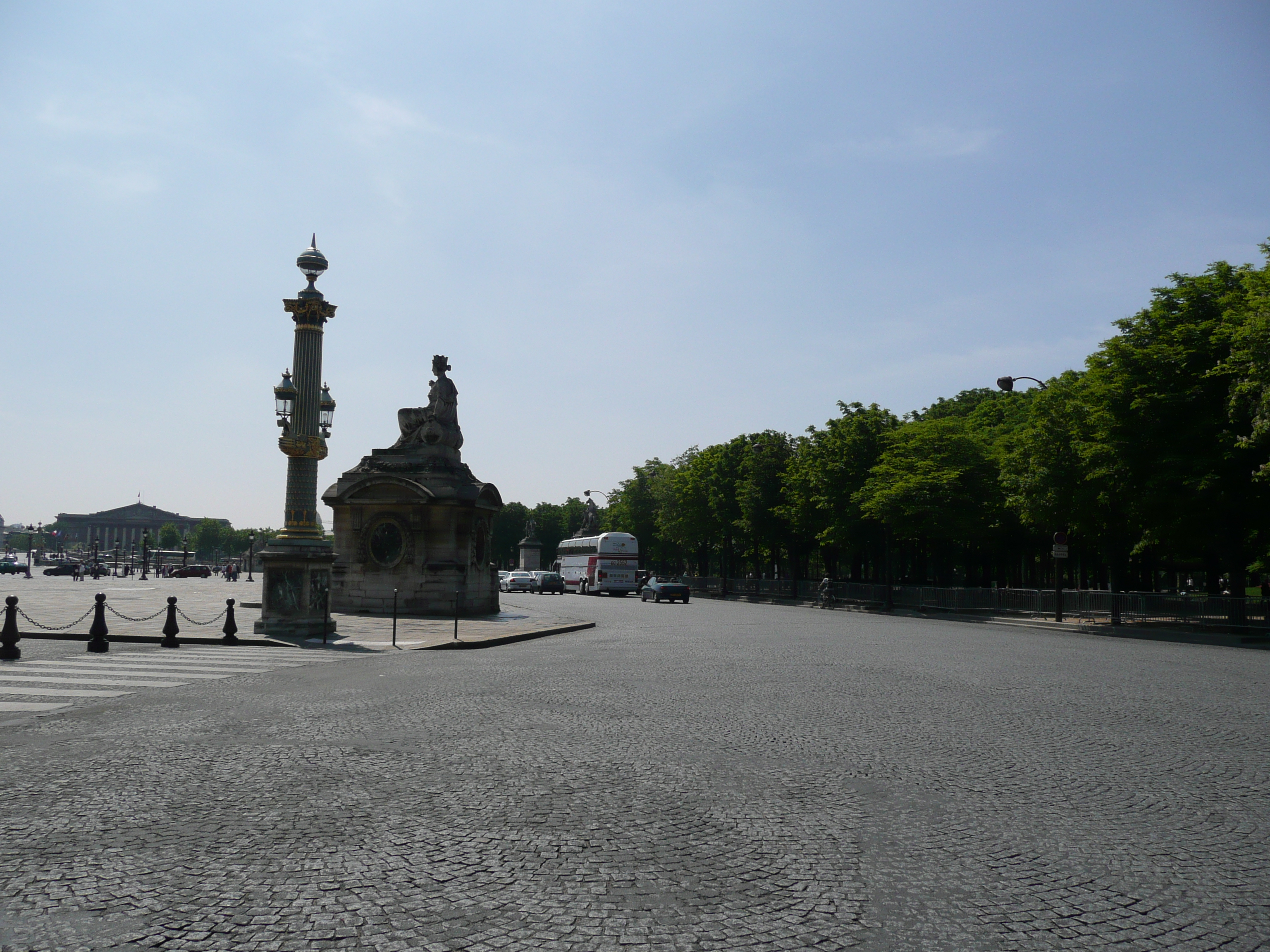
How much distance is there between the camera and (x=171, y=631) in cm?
1808

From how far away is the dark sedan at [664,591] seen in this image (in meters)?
51.3

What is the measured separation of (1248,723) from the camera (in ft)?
33.1

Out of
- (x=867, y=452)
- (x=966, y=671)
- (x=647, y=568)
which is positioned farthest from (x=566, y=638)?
(x=647, y=568)

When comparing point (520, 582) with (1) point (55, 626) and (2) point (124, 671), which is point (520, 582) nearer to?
(1) point (55, 626)

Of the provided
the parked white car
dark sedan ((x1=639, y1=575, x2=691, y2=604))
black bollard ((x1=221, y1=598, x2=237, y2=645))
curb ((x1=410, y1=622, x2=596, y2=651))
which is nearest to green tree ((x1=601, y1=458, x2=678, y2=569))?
the parked white car

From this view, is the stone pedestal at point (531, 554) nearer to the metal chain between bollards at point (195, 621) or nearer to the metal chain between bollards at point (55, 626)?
the metal chain between bollards at point (195, 621)

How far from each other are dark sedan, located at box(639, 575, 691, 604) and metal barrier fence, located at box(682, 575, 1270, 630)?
24.6ft

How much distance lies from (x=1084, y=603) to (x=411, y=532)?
23897 mm

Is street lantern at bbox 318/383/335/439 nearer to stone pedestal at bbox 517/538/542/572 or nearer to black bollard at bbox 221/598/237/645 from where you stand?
black bollard at bbox 221/598/237/645

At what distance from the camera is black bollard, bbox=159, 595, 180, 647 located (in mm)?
17969

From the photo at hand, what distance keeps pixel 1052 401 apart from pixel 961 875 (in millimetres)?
32903

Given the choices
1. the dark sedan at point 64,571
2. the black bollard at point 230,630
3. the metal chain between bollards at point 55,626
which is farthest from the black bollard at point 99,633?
the dark sedan at point 64,571

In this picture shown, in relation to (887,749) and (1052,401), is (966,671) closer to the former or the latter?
(887,749)

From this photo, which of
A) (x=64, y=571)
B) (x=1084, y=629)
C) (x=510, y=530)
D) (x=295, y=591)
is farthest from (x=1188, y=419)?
(x=510, y=530)
